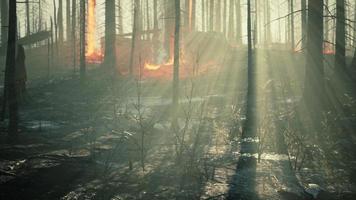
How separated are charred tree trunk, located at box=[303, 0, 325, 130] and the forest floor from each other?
1.33 meters

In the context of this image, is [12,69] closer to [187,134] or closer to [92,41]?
[187,134]

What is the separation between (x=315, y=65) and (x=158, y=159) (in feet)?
21.3

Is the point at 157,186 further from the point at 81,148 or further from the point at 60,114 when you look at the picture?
the point at 60,114

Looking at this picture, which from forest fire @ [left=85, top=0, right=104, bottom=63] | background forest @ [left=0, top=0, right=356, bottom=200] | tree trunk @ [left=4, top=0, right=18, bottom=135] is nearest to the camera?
background forest @ [left=0, top=0, right=356, bottom=200]

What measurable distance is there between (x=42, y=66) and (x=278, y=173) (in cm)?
3009

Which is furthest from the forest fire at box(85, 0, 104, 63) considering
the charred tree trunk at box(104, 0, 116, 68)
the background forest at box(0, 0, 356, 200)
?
the background forest at box(0, 0, 356, 200)

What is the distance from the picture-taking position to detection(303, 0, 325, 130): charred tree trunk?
44.6 ft

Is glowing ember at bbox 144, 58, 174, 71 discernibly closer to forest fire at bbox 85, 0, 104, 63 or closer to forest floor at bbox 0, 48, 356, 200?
forest fire at bbox 85, 0, 104, 63

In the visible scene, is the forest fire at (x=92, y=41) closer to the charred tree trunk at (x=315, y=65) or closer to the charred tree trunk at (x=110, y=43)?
the charred tree trunk at (x=110, y=43)

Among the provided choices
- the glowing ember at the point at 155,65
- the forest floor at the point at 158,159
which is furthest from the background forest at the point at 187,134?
the glowing ember at the point at 155,65

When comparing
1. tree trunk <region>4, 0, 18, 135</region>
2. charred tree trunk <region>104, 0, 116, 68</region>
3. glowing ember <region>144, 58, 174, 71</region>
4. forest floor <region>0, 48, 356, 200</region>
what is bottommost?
forest floor <region>0, 48, 356, 200</region>

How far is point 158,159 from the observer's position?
444 inches

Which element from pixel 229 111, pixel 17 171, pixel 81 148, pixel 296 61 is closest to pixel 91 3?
pixel 296 61

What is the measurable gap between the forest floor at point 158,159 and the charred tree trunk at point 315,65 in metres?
1.33
